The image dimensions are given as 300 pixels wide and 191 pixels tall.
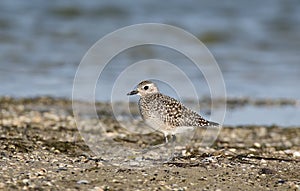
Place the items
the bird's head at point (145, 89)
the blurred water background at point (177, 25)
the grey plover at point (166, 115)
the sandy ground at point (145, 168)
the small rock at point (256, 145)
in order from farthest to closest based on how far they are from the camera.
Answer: the blurred water background at point (177, 25)
the small rock at point (256, 145)
the bird's head at point (145, 89)
the grey plover at point (166, 115)
the sandy ground at point (145, 168)

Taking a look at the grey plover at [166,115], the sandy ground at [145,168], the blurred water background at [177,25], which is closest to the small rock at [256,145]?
the sandy ground at [145,168]

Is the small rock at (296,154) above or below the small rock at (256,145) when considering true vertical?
below

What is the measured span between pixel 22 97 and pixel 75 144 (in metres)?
3.53

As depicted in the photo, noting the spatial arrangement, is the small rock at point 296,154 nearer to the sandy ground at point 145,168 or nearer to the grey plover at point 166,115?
the sandy ground at point 145,168

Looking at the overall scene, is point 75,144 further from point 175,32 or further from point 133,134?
point 175,32

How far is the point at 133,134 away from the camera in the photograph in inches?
373

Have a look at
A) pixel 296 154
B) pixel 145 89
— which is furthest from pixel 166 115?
pixel 296 154

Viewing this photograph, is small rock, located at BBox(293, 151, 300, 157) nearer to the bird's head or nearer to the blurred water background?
the bird's head

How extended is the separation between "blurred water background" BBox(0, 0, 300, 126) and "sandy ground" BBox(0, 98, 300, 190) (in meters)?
1.69

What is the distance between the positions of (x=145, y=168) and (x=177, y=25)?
1275 centimetres

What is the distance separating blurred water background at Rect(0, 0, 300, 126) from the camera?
12.6 m

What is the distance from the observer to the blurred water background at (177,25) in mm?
12625

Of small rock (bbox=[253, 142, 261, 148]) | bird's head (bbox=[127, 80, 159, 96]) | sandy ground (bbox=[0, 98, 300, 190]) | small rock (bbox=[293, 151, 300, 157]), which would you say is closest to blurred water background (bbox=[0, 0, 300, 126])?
small rock (bbox=[253, 142, 261, 148])

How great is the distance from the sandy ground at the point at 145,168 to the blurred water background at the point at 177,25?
5.56 feet
